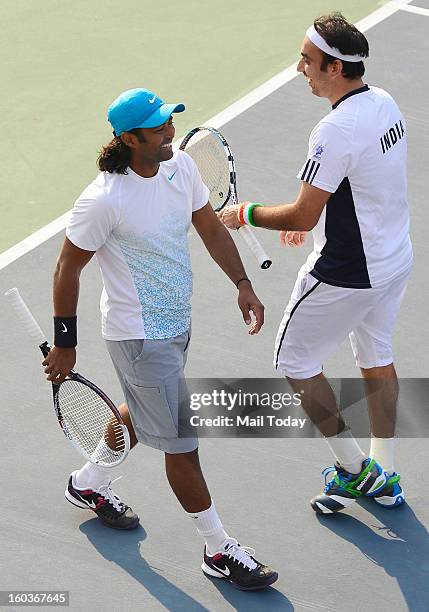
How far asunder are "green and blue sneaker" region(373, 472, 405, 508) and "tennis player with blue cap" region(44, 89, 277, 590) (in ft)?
2.45

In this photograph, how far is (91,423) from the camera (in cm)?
580

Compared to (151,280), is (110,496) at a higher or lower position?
lower

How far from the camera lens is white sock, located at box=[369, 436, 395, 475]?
6086 mm

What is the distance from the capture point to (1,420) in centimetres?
655

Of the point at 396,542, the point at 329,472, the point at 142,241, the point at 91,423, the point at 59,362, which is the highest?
the point at 142,241

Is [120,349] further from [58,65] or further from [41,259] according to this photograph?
[58,65]

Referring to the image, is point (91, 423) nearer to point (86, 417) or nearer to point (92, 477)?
point (86, 417)

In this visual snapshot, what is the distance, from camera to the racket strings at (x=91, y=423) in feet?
18.5

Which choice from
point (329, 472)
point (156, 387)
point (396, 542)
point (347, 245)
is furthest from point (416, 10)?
point (156, 387)

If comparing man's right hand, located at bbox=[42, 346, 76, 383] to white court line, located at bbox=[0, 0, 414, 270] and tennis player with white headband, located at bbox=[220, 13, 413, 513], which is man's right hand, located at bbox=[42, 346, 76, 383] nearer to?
tennis player with white headband, located at bbox=[220, 13, 413, 513]

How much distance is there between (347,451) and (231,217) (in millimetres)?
1211

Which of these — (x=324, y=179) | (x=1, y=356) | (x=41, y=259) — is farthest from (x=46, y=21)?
(x=324, y=179)

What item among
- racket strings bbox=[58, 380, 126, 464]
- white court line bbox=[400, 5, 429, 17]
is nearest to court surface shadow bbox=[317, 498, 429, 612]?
racket strings bbox=[58, 380, 126, 464]

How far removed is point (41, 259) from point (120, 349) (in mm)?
2635
